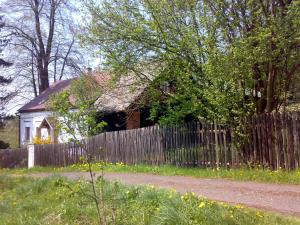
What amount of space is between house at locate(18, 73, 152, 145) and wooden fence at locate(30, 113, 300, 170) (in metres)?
1.55

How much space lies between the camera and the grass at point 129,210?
579cm

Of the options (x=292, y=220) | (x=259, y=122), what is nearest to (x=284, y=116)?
(x=259, y=122)

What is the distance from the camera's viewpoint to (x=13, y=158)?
94.0 ft

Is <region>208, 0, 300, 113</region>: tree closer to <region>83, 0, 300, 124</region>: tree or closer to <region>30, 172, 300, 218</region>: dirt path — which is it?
<region>83, 0, 300, 124</region>: tree

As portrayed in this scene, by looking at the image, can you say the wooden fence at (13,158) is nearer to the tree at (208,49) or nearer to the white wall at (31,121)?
the white wall at (31,121)

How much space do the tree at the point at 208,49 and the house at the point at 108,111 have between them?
1.59 m

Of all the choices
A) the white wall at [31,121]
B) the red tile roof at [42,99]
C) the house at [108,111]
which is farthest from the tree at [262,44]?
the red tile roof at [42,99]

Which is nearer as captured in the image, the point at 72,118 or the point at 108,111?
the point at 72,118

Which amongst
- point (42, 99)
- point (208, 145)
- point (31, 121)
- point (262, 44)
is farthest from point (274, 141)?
point (42, 99)

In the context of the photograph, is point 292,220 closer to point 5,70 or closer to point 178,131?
point 178,131

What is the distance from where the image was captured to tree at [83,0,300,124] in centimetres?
1216

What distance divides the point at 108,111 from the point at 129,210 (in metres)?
19.2

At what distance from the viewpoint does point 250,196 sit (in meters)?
8.41

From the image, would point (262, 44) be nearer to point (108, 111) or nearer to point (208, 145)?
point (208, 145)
